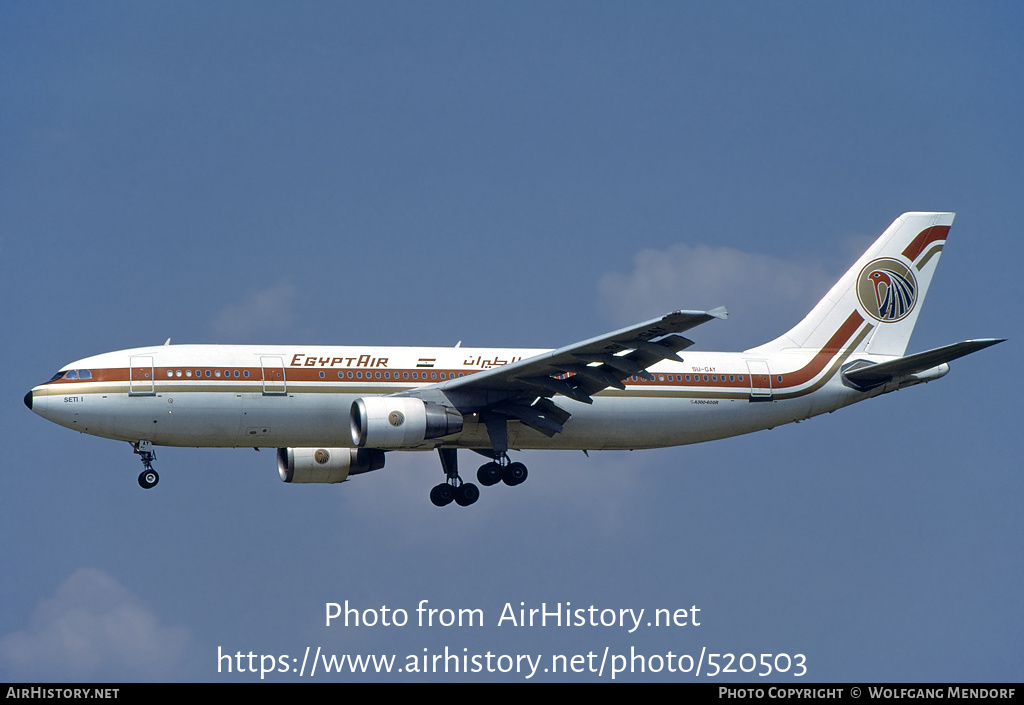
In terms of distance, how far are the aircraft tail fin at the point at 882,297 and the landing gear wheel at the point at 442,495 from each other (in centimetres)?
1178

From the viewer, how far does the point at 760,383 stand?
168 ft

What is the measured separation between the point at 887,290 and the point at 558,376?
14359 millimetres

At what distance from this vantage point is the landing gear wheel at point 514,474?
164 feet

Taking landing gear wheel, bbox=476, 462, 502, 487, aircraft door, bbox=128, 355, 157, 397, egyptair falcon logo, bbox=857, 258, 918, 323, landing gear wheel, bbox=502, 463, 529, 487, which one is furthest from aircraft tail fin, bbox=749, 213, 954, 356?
aircraft door, bbox=128, 355, 157, 397

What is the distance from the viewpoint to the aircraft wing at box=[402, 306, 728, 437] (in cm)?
4408

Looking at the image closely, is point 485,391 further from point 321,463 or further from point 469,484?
point 321,463

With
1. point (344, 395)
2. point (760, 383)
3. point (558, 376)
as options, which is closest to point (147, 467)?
point (344, 395)

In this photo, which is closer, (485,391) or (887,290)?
(485,391)

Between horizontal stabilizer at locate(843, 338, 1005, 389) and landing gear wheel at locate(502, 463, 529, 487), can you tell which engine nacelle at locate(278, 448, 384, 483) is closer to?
landing gear wheel at locate(502, 463, 529, 487)

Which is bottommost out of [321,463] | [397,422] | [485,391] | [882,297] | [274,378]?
[397,422]

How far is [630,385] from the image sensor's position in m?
49.8

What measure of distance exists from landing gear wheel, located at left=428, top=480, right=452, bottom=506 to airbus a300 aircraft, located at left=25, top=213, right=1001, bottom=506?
5cm
